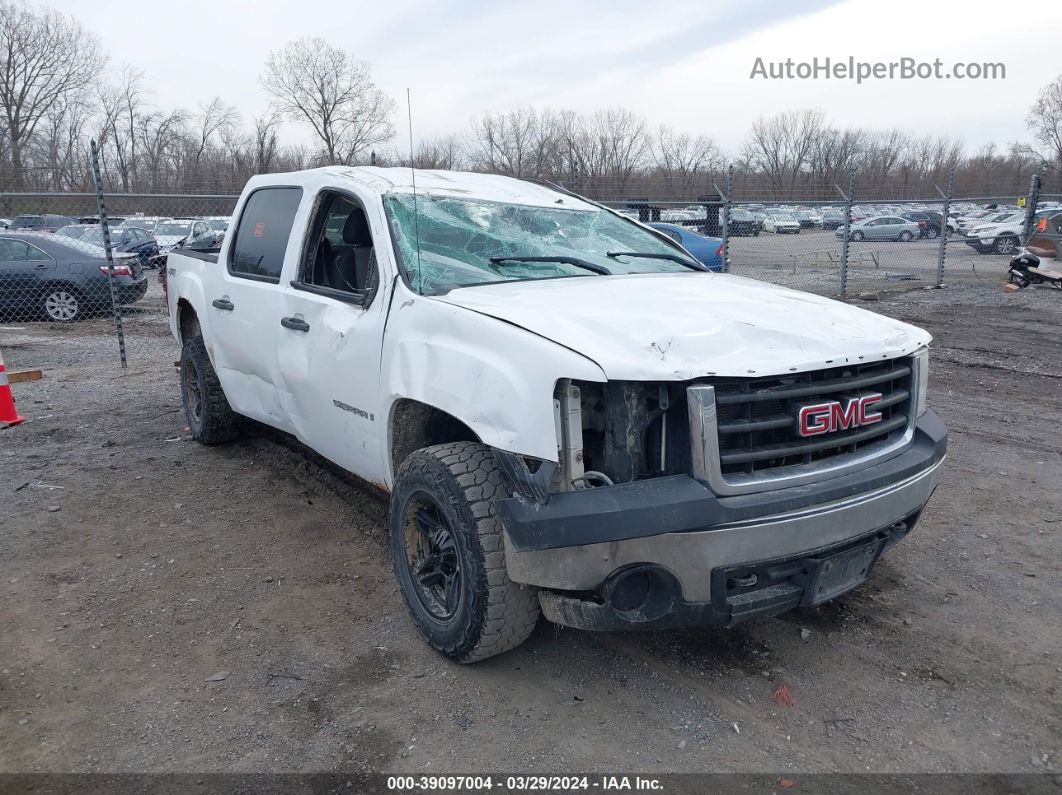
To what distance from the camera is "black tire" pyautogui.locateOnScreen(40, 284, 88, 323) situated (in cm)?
1358

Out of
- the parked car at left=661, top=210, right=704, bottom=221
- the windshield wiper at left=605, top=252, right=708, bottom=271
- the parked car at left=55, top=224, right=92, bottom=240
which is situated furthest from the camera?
the parked car at left=661, top=210, right=704, bottom=221

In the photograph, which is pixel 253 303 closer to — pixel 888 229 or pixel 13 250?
pixel 13 250

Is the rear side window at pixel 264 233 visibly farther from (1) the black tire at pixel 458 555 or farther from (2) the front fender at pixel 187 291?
(1) the black tire at pixel 458 555

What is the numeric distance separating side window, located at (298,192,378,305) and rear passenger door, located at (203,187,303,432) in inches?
5.8

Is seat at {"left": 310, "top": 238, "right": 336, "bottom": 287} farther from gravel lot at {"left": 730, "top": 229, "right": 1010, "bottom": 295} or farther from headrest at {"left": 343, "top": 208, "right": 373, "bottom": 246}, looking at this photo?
gravel lot at {"left": 730, "top": 229, "right": 1010, "bottom": 295}

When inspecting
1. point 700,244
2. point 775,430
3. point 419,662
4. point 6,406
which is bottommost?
point 419,662

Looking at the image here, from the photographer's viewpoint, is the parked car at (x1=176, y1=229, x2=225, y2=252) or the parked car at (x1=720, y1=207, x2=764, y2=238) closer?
the parked car at (x1=176, y1=229, x2=225, y2=252)

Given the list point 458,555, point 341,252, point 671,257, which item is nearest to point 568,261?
point 671,257

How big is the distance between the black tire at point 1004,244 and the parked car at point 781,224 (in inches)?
321

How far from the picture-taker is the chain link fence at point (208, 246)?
1245 cm

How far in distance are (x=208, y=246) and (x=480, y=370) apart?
4.98 meters

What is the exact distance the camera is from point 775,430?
2.84m

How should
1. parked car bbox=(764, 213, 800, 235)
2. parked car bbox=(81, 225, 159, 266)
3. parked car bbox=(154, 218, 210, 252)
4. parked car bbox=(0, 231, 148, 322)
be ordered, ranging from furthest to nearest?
parked car bbox=(154, 218, 210, 252), parked car bbox=(764, 213, 800, 235), parked car bbox=(81, 225, 159, 266), parked car bbox=(0, 231, 148, 322)

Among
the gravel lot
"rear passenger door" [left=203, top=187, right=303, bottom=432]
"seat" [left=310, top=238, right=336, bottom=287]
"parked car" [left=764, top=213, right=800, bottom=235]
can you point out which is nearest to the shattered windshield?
"seat" [left=310, top=238, right=336, bottom=287]
